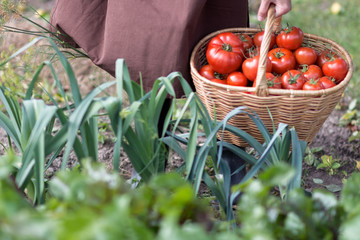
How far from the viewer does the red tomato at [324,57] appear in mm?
1946

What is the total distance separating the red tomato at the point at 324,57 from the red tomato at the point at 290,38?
112 millimetres

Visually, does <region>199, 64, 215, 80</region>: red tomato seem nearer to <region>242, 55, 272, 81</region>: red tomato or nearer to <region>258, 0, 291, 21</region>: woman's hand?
<region>242, 55, 272, 81</region>: red tomato

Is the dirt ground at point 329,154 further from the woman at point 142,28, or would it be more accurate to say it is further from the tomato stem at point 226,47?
the tomato stem at point 226,47

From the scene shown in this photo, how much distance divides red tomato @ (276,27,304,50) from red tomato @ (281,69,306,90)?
6.6 inches

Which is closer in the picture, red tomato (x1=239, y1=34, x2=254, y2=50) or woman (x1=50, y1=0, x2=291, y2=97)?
woman (x1=50, y1=0, x2=291, y2=97)

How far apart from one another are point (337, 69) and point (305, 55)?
155 millimetres

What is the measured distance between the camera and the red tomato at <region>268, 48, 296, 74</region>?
6.23 feet

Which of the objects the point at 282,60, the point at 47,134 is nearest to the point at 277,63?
the point at 282,60

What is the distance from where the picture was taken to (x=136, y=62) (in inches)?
71.4

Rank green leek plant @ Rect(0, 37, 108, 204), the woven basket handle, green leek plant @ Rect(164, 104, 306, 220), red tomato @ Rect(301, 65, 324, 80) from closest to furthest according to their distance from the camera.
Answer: green leek plant @ Rect(0, 37, 108, 204) → green leek plant @ Rect(164, 104, 306, 220) → the woven basket handle → red tomato @ Rect(301, 65, 324, 80)

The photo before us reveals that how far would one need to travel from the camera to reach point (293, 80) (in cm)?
177

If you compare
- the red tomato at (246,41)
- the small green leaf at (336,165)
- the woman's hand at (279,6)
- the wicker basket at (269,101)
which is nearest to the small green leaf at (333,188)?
the small green leaf at (336,165)

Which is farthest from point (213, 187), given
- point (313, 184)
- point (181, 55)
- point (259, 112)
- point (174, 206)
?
point (313, 184)

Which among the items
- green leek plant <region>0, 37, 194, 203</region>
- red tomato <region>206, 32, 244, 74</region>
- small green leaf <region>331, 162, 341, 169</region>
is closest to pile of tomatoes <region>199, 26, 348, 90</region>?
red tomato <region>206, 32, 244, 74</region>
